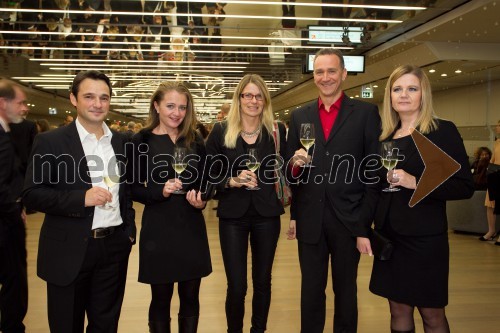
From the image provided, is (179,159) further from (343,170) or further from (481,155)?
(481,155)

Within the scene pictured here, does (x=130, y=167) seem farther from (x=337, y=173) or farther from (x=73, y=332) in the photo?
(x=337, y=173)

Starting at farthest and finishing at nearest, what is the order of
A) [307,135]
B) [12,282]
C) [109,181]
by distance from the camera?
[12,282] < [307,135] < [109,181]

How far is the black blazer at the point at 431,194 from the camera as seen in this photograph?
8.55ft

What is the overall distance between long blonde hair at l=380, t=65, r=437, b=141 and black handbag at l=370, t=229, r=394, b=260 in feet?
1.83

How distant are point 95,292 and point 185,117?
3.73 ft

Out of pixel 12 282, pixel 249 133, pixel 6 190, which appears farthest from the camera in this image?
pixel 12 282

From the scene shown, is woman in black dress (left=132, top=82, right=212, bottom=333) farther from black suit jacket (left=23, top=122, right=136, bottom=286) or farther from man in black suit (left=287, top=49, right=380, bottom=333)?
man in black suit (left=287, top=49, right=380, bottom=333)

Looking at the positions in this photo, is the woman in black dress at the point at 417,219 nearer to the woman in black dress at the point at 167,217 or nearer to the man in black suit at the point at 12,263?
the woman in black dress at the point at 167,217

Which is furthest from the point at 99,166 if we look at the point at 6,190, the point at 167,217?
the point at 6,190

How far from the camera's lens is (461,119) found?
44.2 ft

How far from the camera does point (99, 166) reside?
2.53 m

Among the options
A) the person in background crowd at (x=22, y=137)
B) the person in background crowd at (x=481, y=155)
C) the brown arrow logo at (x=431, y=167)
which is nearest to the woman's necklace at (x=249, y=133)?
the brown arrow logo at (x=431, y=167)

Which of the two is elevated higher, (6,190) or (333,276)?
(6,190)

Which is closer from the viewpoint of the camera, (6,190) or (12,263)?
(6,190)
